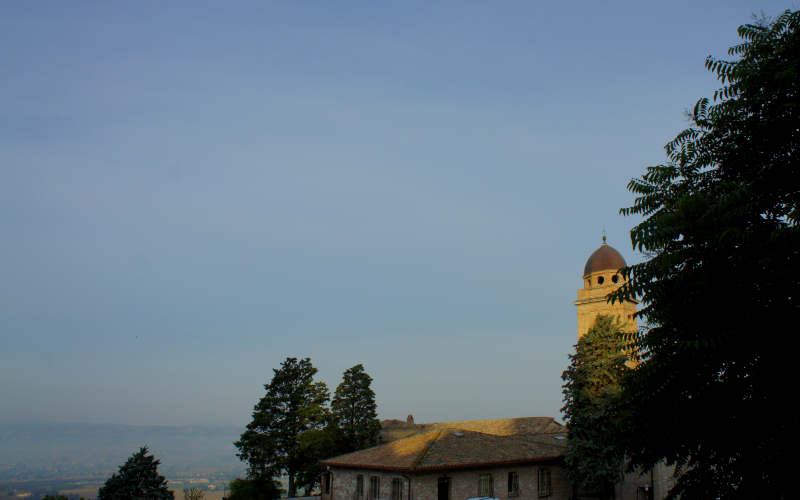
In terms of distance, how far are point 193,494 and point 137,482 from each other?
5777 mm

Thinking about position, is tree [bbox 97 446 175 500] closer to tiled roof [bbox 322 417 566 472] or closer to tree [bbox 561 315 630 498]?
tiled roof [bbox 322 417 566 472]

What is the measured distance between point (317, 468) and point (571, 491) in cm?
1815

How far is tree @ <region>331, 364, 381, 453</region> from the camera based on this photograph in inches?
1702

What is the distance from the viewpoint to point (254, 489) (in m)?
40.0

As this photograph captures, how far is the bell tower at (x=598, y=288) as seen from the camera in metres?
49.3

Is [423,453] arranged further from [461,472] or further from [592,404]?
[592,404]

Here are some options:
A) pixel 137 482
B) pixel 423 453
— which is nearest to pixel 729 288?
pixel 423 453

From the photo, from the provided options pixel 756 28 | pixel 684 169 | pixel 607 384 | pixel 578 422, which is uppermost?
pixel 756 28

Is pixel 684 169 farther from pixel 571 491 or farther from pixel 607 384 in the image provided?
pixel 571 491

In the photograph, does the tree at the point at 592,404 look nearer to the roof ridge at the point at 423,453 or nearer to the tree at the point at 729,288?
the roof ridge at the point at 423,453

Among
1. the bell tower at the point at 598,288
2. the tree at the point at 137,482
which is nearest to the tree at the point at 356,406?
the tree at the point at 137,482

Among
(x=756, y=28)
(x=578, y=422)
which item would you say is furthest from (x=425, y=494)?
(x=756, y=28)

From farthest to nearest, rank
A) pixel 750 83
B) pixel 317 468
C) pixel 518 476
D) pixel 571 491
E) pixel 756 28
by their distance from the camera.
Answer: pixel 317 468, pixel 571 491, pixel 518 476, pixel 756 28, pixel 750 83

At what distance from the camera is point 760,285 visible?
8.51 m
